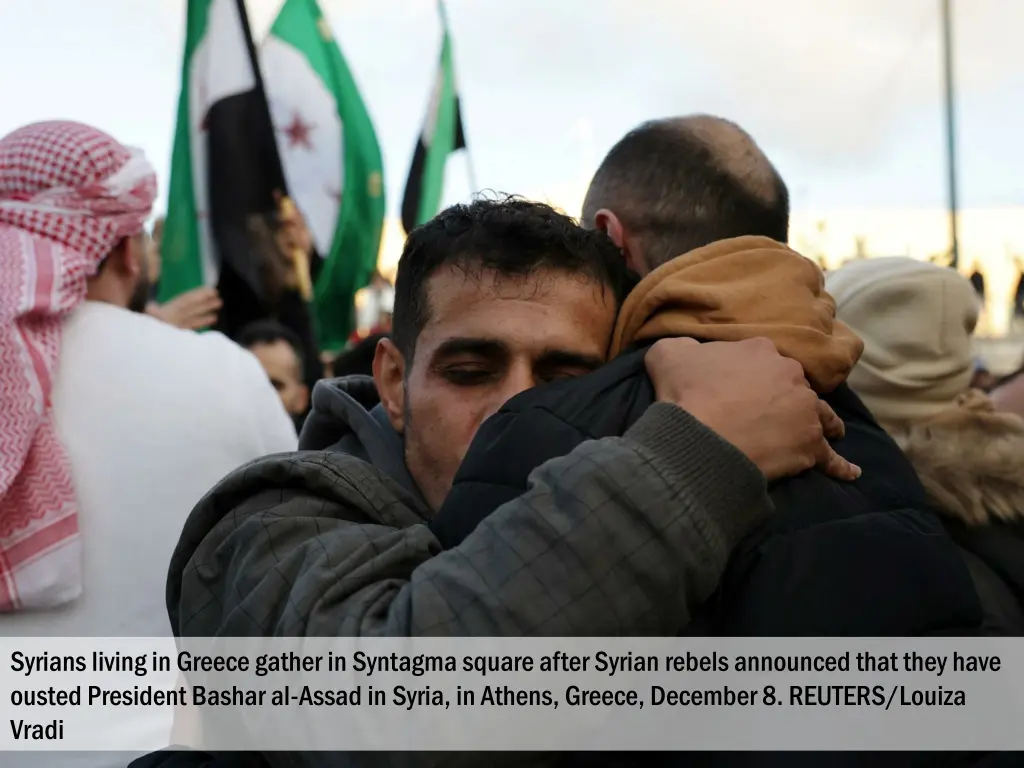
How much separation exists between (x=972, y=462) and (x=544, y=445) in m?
0.94

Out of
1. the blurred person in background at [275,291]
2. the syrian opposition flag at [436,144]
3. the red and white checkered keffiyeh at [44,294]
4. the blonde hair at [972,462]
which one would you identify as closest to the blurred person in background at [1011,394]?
the blonde hair at [972,462]

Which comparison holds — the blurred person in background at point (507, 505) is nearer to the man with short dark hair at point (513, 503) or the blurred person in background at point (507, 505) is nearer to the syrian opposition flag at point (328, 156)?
the man with short dark hair at point (513, 503)

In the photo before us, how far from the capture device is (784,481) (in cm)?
133

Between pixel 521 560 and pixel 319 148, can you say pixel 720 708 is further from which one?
pixel 319 148

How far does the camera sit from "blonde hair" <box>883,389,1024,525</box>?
1.80 m

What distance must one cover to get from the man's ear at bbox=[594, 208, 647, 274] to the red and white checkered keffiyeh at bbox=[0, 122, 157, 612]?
119 centimetres

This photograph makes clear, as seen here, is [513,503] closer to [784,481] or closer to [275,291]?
[784,481]

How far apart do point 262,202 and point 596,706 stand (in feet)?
13.2

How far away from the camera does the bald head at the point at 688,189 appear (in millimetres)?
2037

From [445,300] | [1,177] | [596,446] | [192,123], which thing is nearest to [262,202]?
[192,123]

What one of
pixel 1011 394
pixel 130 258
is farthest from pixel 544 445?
pixel 1011 394

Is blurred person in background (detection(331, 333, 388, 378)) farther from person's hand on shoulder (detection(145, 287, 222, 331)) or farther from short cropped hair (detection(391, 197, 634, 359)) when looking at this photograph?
short cropped hair (detection(391, 197, 634, 359))

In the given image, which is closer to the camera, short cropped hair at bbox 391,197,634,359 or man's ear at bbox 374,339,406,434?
short cropped hair at bbox 391,197,634,359

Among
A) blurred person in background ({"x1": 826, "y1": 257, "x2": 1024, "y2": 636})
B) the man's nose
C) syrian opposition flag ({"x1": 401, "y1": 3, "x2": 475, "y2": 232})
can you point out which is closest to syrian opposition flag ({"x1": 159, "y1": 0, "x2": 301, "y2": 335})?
syrian opposition flag ({"x1": 401, "y1": 3, "x2": 475, "y2": 232})
